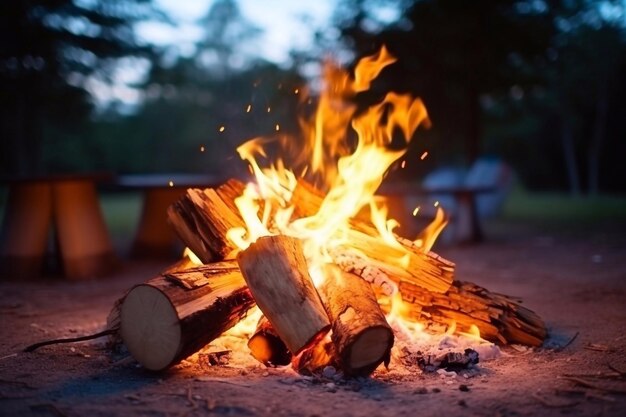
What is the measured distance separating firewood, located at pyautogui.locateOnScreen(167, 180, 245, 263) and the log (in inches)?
15.6

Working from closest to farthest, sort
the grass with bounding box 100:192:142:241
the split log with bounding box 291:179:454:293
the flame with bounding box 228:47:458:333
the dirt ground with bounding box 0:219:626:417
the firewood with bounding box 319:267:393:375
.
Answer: the dirt ground with bounding box 0:219:626:417, the firewood with bounding box 319:267:393:375, the split log with bounding box 291:179:454:293, the flame with bounding box 228:47:458:333, the grass with bounding box 100:192:142:241

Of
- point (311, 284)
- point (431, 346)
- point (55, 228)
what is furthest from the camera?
point (55, 228)

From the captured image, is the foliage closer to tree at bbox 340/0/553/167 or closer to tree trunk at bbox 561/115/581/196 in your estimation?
tree at bbox 340/0/553/167

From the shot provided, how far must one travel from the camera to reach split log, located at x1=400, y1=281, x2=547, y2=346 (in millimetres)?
3324

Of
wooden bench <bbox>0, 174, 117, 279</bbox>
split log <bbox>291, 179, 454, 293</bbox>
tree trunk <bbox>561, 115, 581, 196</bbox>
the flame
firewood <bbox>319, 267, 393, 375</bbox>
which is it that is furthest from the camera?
tree trunk <bbox>561, 115, 581, 196</bbox>

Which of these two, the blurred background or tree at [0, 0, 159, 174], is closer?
the blurred background

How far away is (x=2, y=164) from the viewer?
18.8 metres

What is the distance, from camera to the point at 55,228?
6.02m

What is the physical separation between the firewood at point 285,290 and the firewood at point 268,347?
0.53 feet

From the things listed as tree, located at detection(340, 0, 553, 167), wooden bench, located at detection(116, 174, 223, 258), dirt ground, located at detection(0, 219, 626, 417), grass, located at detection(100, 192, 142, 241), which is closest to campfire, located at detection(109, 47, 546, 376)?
dirt ground, located at detection(0, 219, 626, 417)

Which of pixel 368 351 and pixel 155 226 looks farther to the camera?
pixel 155 226

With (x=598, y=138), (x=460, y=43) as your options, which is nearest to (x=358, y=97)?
(x=460, y=43)

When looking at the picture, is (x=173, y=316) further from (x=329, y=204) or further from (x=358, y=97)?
(x=358, y=97)

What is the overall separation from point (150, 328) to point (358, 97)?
6412 mm
